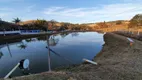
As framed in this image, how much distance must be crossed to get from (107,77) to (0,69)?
8813 mm

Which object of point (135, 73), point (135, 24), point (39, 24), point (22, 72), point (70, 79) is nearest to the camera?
point (70, 79)

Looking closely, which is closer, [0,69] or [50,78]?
[50,78]

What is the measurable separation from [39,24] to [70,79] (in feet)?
262

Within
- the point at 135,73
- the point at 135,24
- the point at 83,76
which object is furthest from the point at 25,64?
the point at 135,24

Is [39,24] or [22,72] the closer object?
[22,72]

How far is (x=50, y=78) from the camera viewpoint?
232 inches

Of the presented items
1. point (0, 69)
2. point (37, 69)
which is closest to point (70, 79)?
point (37, 69)

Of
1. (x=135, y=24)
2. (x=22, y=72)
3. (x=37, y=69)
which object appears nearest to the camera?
(x=22, y=72)

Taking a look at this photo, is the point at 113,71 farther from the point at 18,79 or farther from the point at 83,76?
the point at 18,79

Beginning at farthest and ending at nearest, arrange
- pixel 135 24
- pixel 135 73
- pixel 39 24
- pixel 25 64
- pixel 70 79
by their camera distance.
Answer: pixel 39 24, pixel 135 24, pixel 25 64, pixel 135 73, pixel 70 79

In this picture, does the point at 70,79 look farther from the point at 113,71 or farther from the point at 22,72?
the point at 22,72

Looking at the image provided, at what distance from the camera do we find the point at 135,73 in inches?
280

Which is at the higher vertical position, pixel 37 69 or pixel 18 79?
pixel 18 79

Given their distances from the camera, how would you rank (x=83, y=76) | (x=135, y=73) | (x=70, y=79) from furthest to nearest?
(x=135, y=73)
(x=83, y=76)
(x=70, y=79)
